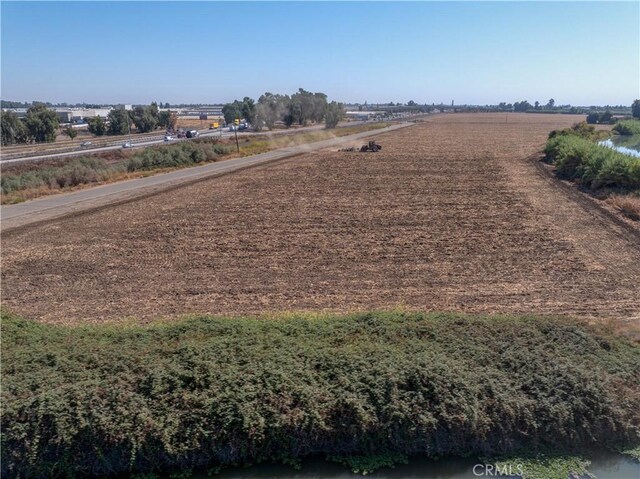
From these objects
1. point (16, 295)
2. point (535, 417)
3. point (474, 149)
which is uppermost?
point (535, 417)

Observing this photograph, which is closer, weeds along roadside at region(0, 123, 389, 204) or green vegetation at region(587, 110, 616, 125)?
weeds along roadside at region(0, 123, 389, 204)

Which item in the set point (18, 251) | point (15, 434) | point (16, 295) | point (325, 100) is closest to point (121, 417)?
point (15, 434)

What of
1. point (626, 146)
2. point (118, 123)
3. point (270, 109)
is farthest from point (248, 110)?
point (626, 146)

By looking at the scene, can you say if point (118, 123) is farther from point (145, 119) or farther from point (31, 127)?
point (31, 127)

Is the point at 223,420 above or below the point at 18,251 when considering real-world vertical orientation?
above

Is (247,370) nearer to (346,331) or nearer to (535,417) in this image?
(346,331)

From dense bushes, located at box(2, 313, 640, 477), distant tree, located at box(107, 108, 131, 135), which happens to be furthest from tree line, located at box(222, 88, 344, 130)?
dense bushes, located at box(2, 313, 640, 477)

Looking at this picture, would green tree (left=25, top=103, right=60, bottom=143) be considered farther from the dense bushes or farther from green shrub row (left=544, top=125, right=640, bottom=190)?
the dense bushes
